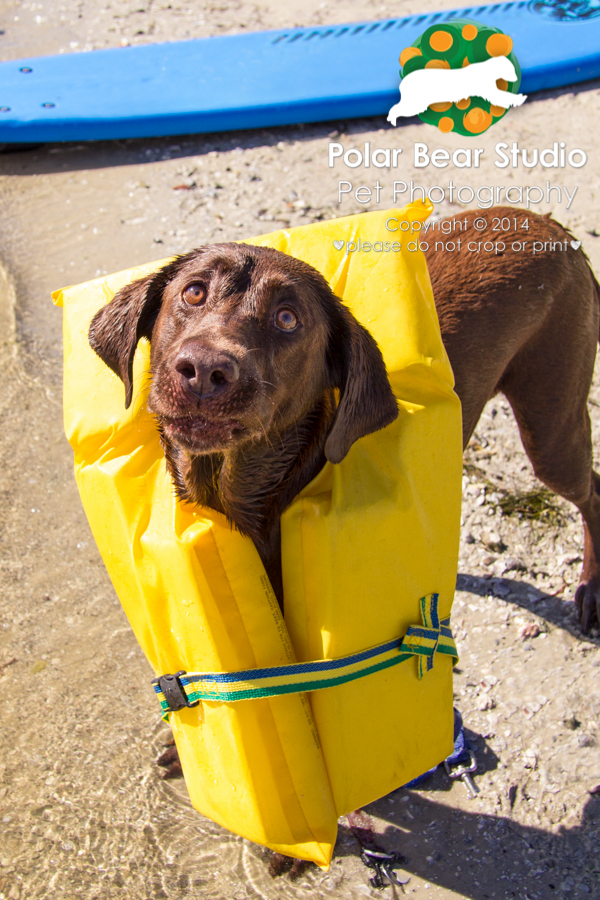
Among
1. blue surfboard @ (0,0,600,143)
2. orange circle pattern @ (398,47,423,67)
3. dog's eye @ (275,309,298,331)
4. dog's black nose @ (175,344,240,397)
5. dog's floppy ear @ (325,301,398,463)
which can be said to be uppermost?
blue surfboard @ (0,0,600,143)

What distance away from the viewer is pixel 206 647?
211 cm

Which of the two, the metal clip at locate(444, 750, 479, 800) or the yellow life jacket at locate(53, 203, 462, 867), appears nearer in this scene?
the yellow life jacket at locate(53, 203, 462, 867)

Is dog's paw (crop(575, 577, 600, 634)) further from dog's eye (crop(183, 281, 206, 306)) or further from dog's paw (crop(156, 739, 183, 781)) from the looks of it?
dog's eye (crop(183, 281, 206, 306))

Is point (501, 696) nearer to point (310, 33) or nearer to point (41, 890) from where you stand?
point (41, 890)

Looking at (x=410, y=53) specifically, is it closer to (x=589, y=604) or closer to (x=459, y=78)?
(x=459, y=78)

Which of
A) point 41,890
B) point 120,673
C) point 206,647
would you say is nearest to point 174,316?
point 206,647

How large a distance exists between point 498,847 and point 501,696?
623 millimetres

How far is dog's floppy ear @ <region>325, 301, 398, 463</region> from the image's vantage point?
2.09 metres

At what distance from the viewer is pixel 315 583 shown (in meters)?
2.09

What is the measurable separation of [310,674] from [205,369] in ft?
3.07

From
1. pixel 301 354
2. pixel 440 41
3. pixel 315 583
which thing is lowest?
pixel 315 583

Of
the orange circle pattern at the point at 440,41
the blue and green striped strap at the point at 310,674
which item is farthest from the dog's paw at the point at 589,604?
the orange circle pattern at the point at 440,41
